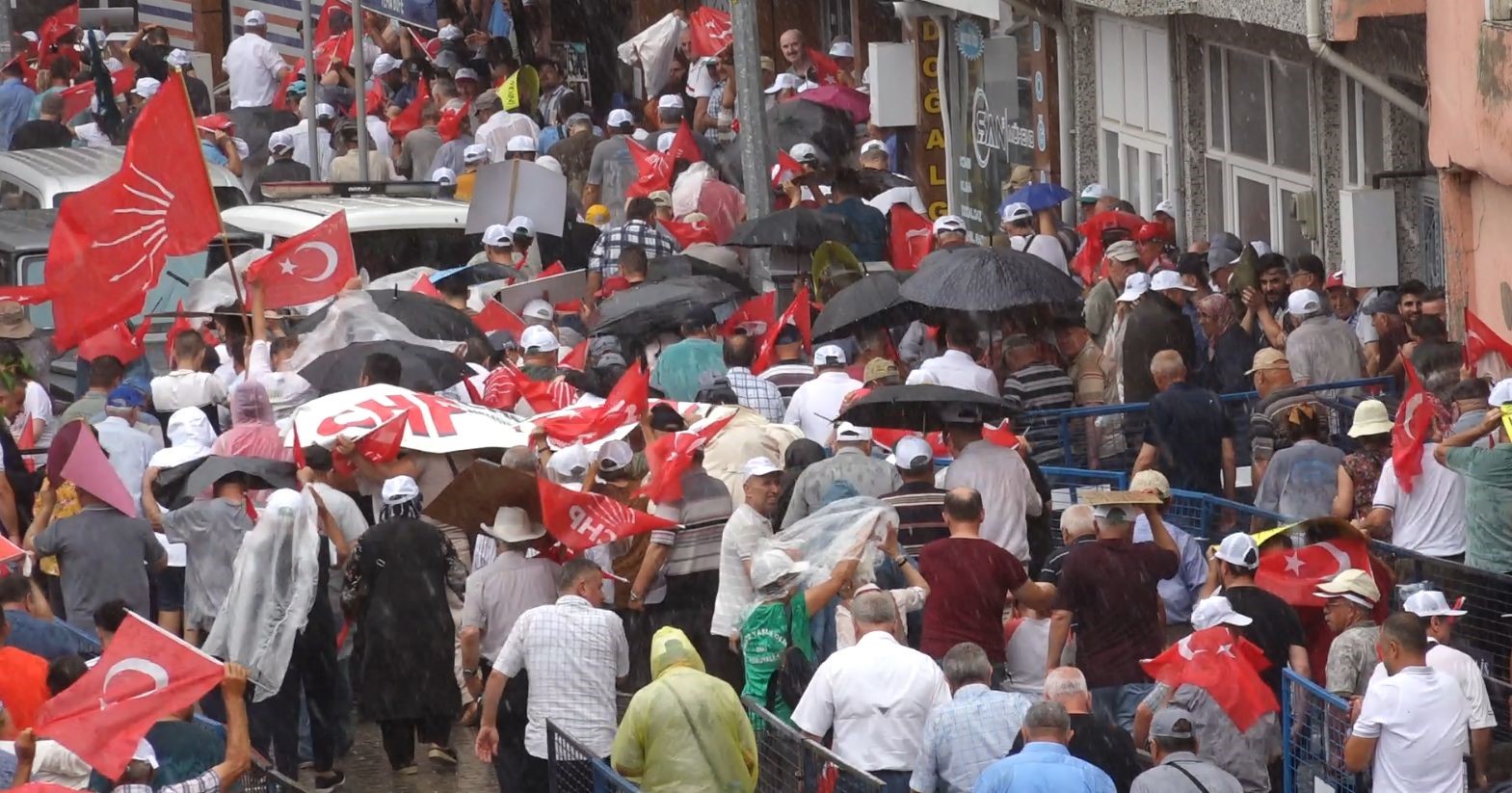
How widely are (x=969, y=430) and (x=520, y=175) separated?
6824 mm

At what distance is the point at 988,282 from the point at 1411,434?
10.5 ft

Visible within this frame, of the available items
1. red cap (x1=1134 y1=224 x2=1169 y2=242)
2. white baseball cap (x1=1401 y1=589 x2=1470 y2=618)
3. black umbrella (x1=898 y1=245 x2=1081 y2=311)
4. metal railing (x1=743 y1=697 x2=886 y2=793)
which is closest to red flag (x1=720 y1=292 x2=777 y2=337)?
black umbrella (x1=898 y1=245 x2=1081 y2=311)

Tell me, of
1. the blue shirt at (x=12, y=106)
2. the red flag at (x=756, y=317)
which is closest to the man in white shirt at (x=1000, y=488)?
the red flag at (x=756, y=317)

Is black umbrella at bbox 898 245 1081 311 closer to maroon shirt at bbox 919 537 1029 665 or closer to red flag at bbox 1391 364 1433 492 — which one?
red flag at bbox 1391 364 1433 492

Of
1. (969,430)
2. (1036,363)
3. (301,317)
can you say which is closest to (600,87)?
(301,317)

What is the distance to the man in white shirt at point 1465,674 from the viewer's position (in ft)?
32.5

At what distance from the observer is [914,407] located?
12422 mm

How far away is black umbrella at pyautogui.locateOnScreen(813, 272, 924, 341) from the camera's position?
14625 mm

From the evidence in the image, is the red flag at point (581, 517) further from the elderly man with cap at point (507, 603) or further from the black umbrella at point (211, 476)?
the black umbrella at point (211, 476)

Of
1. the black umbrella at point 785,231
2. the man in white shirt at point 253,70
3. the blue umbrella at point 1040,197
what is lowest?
the black umbrella at point 785,231

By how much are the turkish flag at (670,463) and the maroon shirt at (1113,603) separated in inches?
73.7

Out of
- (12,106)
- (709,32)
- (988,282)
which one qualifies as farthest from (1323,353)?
(12,106)

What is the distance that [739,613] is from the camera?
36.3 feet

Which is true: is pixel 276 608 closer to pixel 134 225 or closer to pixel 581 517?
pixel 581 517
